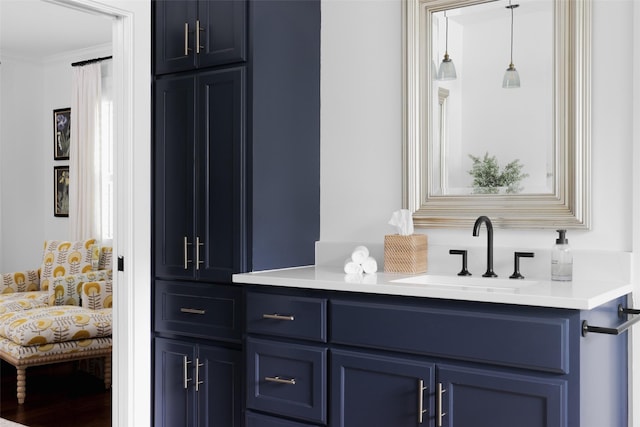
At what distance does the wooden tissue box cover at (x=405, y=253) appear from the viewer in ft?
8.69

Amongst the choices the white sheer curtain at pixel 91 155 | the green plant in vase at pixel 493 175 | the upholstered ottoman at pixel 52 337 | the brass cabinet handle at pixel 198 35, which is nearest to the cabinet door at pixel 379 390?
the green plant in vase at pixel 493 175

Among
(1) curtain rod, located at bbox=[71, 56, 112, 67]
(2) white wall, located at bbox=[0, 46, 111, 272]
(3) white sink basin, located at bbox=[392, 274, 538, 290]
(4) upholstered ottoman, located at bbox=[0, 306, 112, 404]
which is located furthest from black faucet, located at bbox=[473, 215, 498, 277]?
(2) white wall, located at bbox=[0, 46, 111, 272]

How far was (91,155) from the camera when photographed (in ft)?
17.8

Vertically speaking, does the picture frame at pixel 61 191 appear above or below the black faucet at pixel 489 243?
above

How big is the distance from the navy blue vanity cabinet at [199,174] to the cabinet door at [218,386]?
1.04ft

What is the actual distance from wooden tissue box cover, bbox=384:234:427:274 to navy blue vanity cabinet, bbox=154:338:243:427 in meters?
0.71

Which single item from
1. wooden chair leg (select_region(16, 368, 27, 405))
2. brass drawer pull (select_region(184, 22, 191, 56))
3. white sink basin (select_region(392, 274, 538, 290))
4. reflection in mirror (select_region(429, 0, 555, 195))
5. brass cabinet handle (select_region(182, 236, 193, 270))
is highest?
brass drawer pull (select_region(184, 22, 191, 56))

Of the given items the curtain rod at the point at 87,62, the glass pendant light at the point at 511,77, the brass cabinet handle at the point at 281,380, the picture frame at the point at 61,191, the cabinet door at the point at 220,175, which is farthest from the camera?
the picture frame at the point at 61,191

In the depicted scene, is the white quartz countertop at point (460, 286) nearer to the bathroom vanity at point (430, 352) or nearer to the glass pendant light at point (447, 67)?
the bathroom vanity at point (430, 352)

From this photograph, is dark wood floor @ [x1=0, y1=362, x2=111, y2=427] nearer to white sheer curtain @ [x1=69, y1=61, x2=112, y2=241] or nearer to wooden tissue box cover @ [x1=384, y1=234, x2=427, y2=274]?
white sheer curtain @ [x1=69, y1=61, x2=112, y2=241]

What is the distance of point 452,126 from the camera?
271 centimetres

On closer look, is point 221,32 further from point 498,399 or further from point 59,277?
point 59,277

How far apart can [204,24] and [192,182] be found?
66 cm

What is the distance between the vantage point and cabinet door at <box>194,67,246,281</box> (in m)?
2.69
